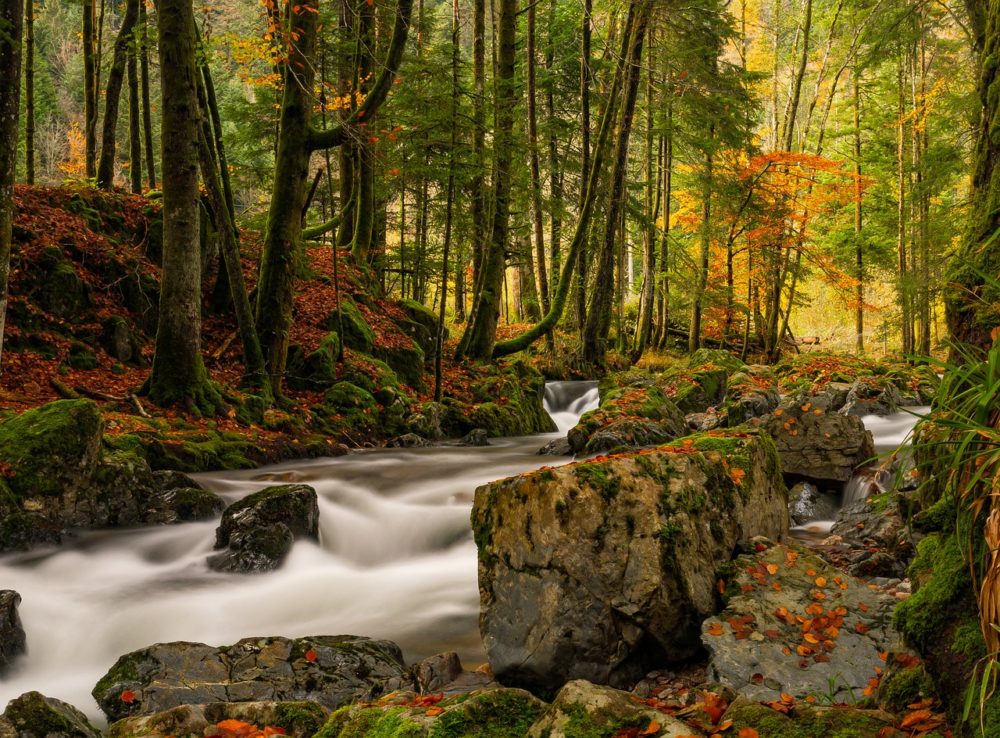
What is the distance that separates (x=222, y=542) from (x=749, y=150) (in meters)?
15.8

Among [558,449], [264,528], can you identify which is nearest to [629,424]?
Answer: [558,449]

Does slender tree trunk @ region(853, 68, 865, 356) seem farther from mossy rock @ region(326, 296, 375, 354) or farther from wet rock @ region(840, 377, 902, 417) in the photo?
mossy rock @ region(326, 296, 375, 354)

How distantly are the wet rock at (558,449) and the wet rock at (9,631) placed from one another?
267 inches

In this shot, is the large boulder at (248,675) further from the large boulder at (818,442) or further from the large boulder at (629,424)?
the large boulder at (629,424)

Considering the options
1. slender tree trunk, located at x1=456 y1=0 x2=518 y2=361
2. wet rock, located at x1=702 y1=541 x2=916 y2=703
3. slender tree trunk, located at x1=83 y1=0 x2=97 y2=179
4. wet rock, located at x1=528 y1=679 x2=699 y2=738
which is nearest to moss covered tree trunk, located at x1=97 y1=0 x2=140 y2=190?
slender tree trunk, located at x1=83 y1=0 x2=97 y2=179

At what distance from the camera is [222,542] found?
20.4 feet

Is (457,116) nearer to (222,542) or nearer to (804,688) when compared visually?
(222,542)

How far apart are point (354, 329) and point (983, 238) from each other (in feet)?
36.7

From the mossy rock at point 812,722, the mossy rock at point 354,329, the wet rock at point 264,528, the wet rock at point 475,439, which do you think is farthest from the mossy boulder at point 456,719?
the mossy rock at point 354,329

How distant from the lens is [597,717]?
83.9 inches

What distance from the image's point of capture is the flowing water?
4.87 m

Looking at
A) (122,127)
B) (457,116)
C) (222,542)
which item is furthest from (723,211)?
(122,127)

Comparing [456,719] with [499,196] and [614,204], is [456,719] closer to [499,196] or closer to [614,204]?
[499,196]

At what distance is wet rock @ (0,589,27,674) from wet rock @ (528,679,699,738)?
4.01m
